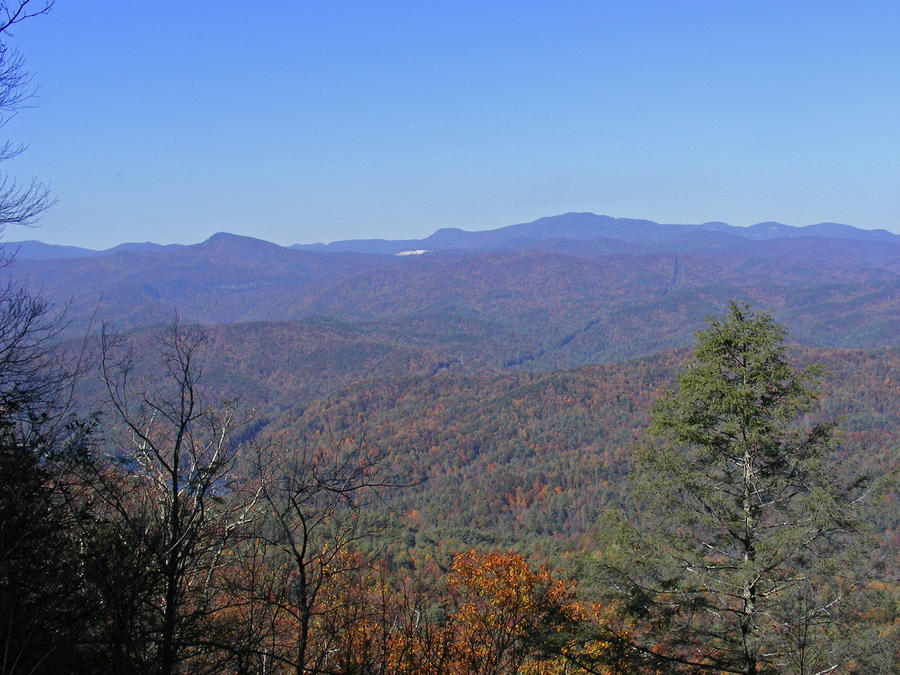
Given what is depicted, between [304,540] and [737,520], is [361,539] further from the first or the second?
[737,520]

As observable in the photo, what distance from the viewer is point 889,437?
9619 cm

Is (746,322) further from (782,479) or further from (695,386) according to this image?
(782,479)

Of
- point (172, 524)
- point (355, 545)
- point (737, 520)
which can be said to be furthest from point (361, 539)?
point (737, 520)

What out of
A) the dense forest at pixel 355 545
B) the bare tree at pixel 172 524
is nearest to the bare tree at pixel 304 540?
the dense forest at pixel 355 545

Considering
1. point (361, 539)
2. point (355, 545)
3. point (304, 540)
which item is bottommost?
point (361, 539)

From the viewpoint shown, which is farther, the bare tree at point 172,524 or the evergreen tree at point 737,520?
the evergreen tree at point 737,520

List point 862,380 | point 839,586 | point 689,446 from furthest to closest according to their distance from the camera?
1. point 862,380
2. point 689,446
3. point 839,586

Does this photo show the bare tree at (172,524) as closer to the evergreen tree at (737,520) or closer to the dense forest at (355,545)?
the dense forest at (355,545)

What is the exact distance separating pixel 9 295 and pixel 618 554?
9973 millimetres

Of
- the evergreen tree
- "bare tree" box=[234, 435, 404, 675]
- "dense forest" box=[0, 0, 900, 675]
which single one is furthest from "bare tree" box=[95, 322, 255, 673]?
the evergreen tree

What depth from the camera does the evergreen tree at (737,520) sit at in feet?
29.3

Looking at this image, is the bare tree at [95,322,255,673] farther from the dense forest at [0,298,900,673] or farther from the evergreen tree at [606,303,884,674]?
the evergreen tree at [606,303,884,674]

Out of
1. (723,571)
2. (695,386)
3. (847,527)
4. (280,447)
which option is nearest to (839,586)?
(847,527)

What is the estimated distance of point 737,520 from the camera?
9.86 m
